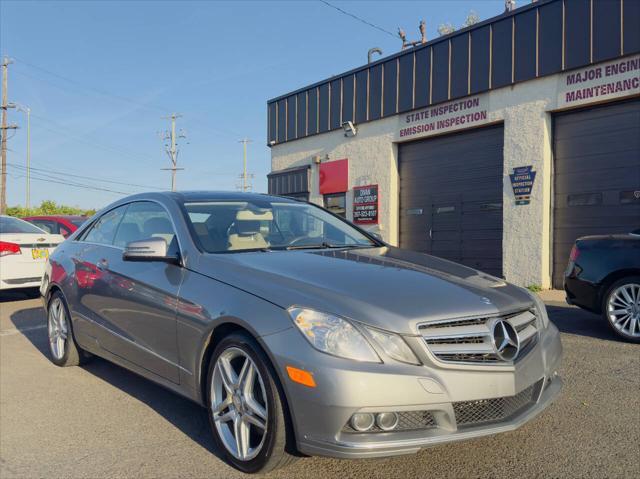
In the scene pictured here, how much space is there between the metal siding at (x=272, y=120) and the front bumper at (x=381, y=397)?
52.1 ft

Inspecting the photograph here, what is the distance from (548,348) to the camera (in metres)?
3.14

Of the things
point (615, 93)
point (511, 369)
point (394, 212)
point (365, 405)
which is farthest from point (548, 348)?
point (394, 212)

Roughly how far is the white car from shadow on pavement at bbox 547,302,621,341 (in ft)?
25.1

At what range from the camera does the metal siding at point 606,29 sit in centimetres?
958

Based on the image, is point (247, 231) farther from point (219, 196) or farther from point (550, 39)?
point (550, 39)

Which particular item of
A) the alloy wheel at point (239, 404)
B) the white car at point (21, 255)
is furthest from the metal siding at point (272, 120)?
the alloy wheel at point (239, 404)

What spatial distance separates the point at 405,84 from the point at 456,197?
9.74 ft

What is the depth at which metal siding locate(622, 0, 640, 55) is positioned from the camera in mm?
9312

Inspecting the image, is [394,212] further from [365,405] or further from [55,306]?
[365,405]

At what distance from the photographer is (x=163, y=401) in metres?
4.26

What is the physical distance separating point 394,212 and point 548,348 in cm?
1116

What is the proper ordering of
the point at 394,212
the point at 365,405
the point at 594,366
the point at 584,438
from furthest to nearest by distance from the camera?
the point at 394,212 → the point at 594,366 → the point at 584,438 → the point at 365,405

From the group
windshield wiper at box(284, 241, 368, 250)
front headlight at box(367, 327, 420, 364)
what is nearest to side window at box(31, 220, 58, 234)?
windshield wiper at box(284, 241, 368, 250)

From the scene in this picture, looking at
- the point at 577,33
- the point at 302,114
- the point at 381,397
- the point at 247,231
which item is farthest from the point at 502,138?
the point at 381,397
